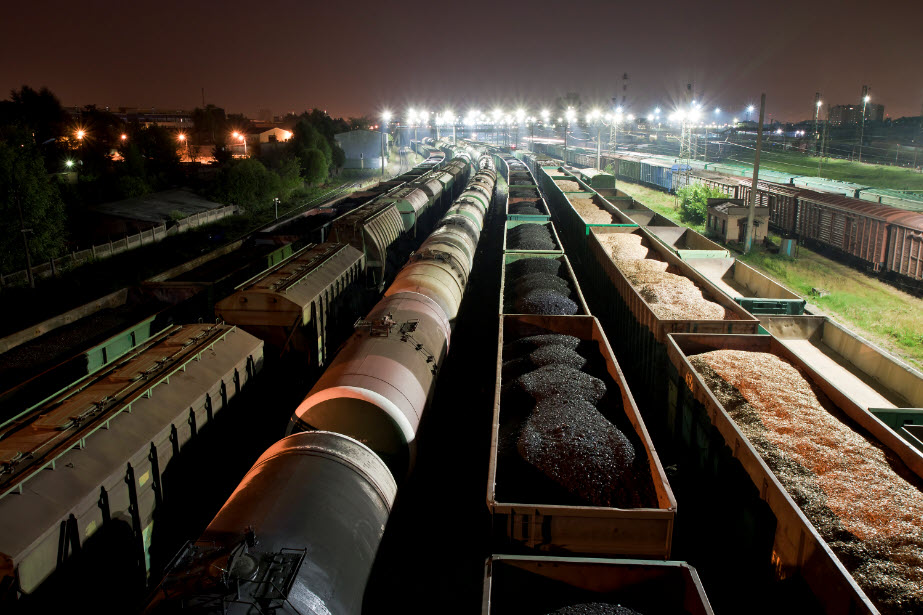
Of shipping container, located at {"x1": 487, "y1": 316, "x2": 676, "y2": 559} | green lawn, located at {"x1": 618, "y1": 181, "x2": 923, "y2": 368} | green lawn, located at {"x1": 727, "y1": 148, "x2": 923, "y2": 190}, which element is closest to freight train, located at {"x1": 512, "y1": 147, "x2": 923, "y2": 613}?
shipping container, located at {"x1": 487, "y1": 316, "x2": 676, "y2": 559}

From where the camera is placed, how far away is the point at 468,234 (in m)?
21.8

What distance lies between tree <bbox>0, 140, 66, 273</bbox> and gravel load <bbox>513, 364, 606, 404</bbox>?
89.8 ft

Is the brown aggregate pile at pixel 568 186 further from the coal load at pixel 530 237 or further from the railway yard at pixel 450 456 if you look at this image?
the railway yard at pixel 450 456

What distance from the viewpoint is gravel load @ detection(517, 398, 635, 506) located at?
6992 mm

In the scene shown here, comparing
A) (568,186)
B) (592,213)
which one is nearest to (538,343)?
(592,213)

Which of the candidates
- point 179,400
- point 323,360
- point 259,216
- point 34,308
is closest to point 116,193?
point 259,216

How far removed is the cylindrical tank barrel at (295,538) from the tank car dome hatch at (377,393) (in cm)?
118

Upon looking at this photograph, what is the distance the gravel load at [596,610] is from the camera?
18.7ft

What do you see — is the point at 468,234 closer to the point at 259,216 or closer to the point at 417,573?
the point at 417,573

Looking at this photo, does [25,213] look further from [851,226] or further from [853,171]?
[853,171]

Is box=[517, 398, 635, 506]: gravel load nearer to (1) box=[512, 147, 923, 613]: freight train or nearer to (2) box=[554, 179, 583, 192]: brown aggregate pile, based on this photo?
(1) box=[512, 147, 923, 613]: freight train

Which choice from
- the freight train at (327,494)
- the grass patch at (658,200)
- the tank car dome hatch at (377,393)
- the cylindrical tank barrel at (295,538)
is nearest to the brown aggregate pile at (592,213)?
the grass patch at (658,200)

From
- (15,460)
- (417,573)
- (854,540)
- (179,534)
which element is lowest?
(417,573)

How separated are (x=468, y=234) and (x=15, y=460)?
16873 millimetres
